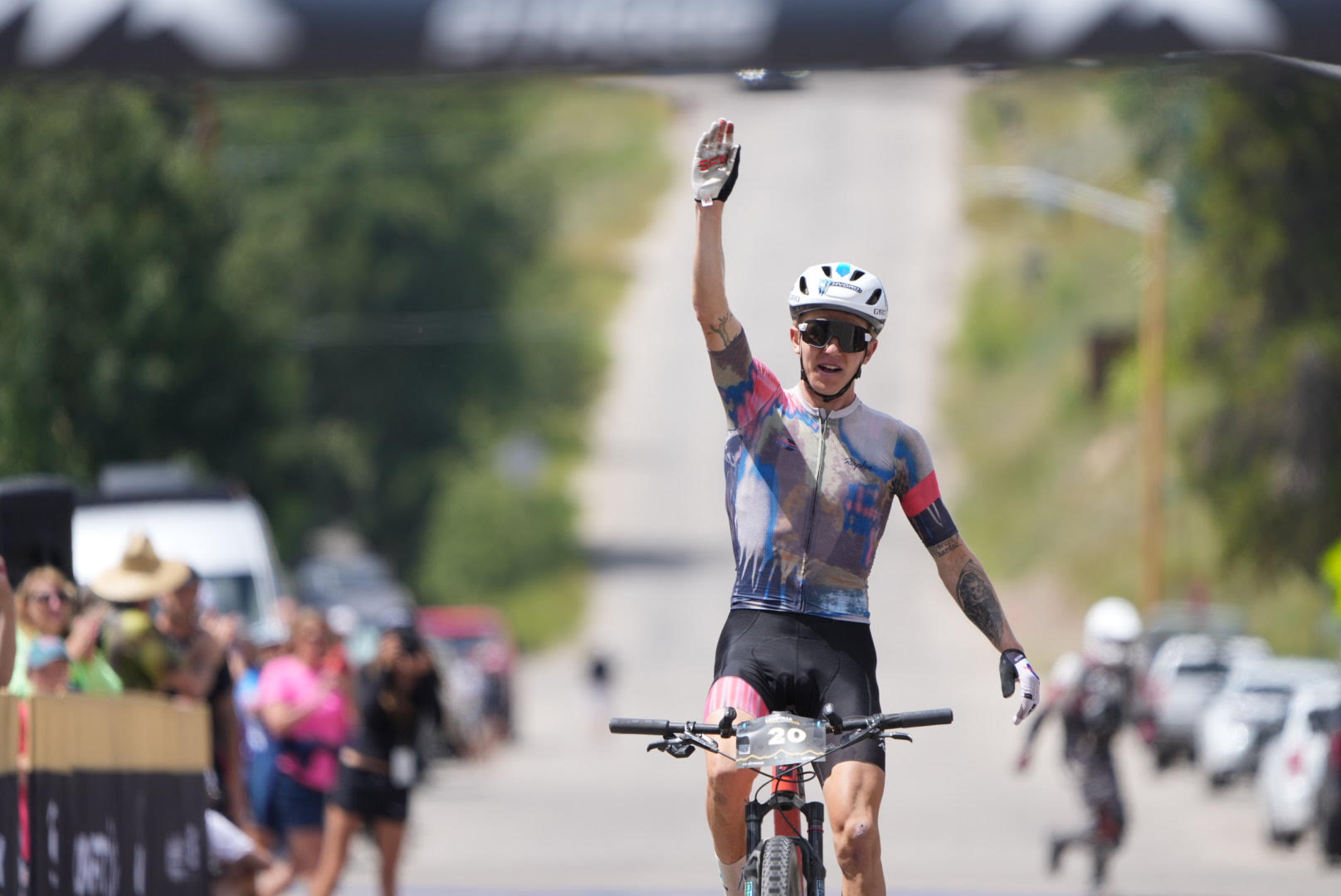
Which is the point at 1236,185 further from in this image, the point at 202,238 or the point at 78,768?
the point at 78,768

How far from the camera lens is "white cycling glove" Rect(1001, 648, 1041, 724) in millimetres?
7664

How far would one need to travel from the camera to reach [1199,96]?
156 ft

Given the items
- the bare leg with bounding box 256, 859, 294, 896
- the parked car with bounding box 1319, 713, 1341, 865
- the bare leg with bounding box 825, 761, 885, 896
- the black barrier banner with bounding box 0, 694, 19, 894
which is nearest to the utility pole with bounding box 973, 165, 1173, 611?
the parked car with bounding box 1319, 713, 1341, 865

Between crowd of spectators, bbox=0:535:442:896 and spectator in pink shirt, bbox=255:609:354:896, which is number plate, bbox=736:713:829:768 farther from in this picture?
spectator in pink shirt, bbox=255:609:354:896

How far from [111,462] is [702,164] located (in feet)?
91.1

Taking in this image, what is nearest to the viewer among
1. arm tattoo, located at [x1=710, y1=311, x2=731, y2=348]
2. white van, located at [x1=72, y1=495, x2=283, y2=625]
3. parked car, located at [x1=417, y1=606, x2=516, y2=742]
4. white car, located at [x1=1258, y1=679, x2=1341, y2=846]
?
arm tattoo, located at [x1=710, y1=311, x2=731, y2=348]

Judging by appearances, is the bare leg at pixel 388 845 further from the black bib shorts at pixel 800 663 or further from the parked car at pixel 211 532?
the parked car at pixel 211 532

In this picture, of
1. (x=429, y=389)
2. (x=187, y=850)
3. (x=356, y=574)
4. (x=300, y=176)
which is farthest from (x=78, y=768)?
(x=429, y=389)

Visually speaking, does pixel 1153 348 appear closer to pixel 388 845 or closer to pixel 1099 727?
pixel 1099 727

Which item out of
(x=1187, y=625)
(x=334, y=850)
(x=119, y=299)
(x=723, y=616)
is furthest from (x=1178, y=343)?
(x=334, y=850)

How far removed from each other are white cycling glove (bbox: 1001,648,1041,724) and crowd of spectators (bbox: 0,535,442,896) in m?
3.83

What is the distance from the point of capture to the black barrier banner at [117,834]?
9867mm

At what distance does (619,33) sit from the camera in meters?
8.19

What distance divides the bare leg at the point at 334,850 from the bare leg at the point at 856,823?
7.38 m
